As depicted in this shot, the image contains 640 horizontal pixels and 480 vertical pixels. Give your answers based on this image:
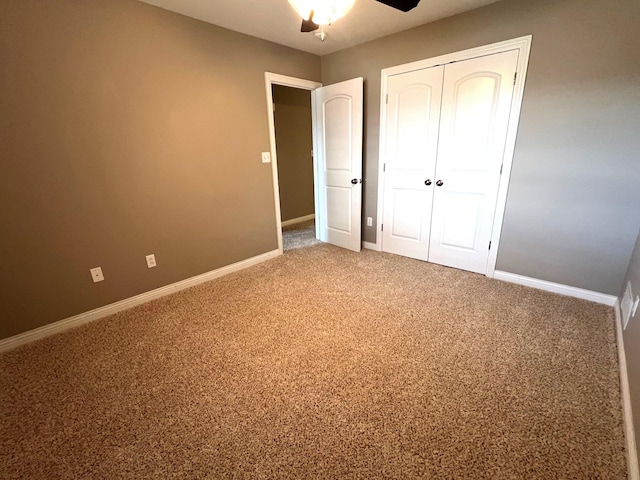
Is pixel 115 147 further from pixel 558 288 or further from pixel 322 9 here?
pixel 558 288

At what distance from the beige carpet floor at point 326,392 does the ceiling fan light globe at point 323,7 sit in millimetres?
1932

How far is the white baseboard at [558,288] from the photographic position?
2322mm

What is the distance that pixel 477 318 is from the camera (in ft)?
7.23

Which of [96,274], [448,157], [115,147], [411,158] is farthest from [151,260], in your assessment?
[448,157]

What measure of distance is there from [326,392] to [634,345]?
5.56 feet

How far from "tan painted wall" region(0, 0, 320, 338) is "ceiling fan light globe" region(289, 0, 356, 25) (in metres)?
1.64

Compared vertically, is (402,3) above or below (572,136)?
above

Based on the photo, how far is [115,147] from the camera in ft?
7.39

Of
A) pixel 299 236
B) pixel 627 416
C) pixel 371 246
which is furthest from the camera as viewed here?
pixel 299 236

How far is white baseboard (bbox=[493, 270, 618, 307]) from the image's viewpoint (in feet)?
7.62

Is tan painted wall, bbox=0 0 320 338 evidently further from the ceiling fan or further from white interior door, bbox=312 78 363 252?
the ceiling fan

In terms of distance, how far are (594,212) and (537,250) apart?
19.4 inches

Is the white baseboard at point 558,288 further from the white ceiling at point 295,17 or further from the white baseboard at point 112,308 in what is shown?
the white baseboard at point 112,308

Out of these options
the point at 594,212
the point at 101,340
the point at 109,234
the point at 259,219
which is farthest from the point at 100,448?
the point at 594,212
